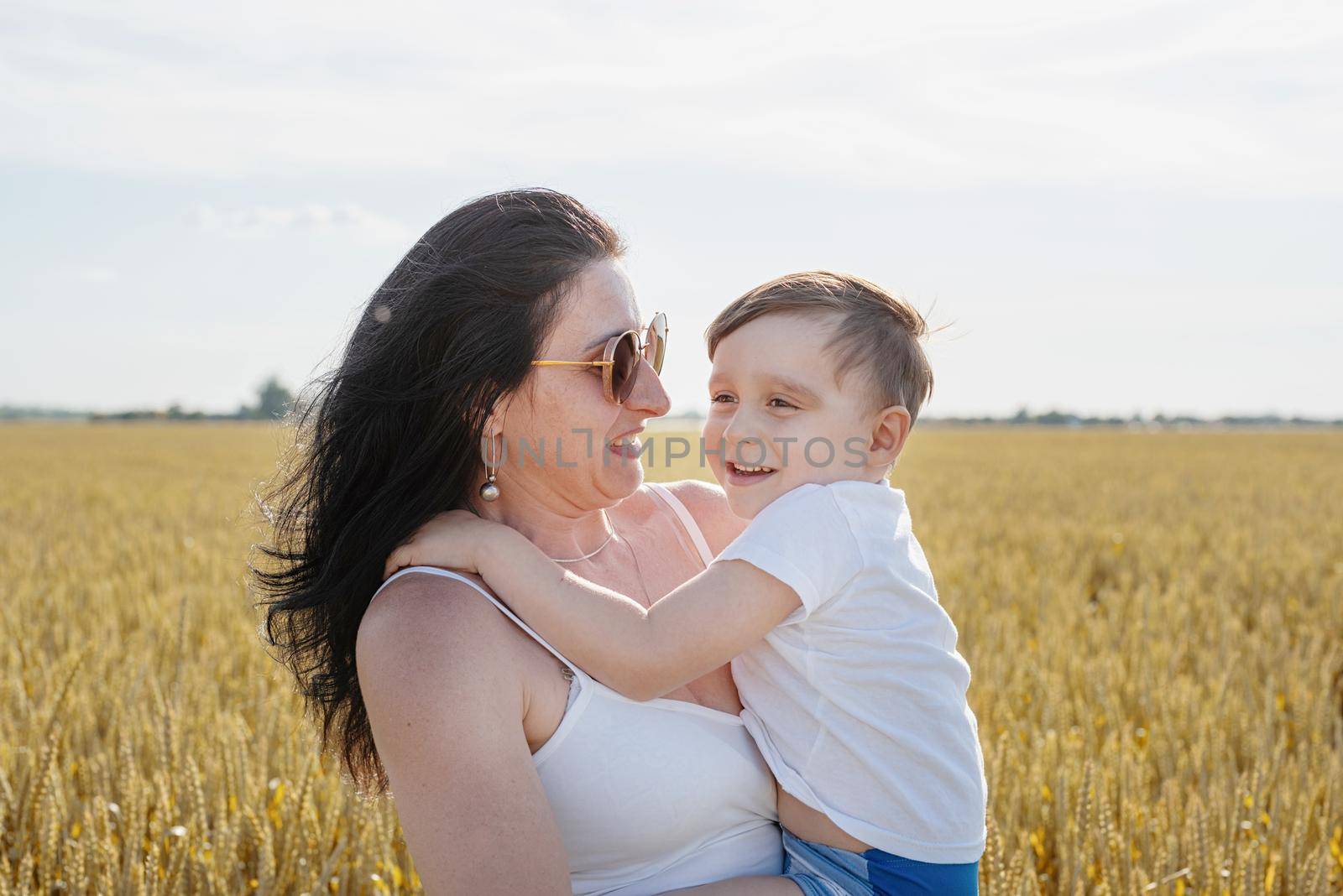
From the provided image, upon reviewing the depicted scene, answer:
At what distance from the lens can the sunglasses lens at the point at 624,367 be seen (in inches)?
78.8

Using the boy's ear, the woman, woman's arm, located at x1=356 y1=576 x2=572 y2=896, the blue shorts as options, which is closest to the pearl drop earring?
the woman

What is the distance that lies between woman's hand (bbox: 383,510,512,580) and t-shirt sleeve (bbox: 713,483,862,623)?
1.34 feet

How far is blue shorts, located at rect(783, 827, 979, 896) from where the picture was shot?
5.88 feet

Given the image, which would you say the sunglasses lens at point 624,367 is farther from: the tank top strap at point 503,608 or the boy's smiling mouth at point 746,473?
the tank top strap at point 503,608

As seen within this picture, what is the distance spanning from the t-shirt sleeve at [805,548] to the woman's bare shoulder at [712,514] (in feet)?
1.86

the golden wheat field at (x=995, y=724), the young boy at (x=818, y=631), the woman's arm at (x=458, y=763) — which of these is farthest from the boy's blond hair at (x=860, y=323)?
the woman's arm at (x=458, y=763)

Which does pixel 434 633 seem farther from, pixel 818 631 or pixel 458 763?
pixel 818 631

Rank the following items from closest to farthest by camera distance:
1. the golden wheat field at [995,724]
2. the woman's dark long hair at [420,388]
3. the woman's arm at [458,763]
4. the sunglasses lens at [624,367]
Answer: the woman's arm at [458,763] → the woman's dark long hair at [420,388] → the sunglasses lens at [624,367] → the golden wheat field at [995,724]

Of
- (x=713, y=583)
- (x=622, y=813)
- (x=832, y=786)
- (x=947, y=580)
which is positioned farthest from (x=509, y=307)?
(x=947, y=580)

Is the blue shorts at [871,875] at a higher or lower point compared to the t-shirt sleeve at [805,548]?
lower

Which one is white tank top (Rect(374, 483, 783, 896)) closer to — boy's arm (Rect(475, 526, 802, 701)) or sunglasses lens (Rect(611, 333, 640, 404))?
boy's arm (Rect(475, 526, 802, 701))

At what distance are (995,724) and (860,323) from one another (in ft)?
8.16

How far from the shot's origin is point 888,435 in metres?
2.11

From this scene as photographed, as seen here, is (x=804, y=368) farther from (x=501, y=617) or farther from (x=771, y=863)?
(x=771, y=863)
